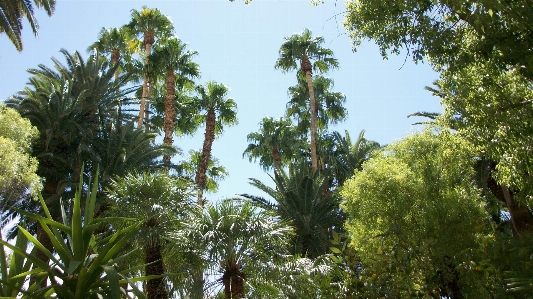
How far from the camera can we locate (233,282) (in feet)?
31.7

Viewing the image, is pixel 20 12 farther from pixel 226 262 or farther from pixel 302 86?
pixel 302 86

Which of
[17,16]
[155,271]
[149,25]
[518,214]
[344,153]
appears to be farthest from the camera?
[344,153]

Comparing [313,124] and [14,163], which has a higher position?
[313,124]

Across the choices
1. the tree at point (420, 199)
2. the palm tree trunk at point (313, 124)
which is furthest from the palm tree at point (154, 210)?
the palm tree trunk at point (313, 124)

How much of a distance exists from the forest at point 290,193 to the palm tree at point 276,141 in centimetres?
396

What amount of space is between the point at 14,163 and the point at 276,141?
16461mm

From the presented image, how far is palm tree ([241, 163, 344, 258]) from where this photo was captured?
18047 millimetres

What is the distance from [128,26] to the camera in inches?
952

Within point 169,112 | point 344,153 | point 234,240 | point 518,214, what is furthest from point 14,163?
point 344,153

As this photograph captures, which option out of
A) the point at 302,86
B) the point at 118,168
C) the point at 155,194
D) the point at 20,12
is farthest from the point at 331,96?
the point at 155,194

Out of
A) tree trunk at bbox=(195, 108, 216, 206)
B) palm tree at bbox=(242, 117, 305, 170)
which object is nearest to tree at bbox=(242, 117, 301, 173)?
palm tree at bbox=(242, 117, 305, 170)

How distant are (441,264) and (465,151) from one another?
515cm

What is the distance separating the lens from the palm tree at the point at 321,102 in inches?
1096

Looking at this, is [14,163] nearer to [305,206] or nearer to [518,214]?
[305,206]
